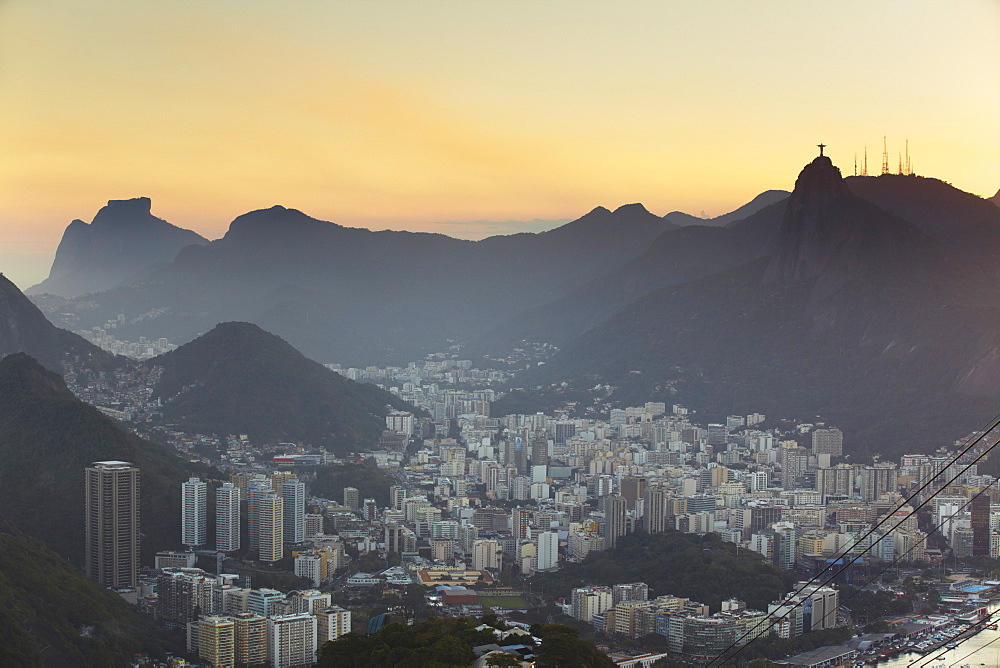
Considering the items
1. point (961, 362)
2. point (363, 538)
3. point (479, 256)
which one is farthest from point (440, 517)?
point (479, 256)

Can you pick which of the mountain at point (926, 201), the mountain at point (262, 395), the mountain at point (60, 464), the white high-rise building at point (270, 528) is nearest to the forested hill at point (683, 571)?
the white high-rise building at point (270, 528)

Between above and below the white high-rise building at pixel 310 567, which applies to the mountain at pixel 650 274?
above

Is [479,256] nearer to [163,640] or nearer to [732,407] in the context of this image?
[732,407]

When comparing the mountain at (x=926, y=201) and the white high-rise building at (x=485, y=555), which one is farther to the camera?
the mountain at (x=926, y=201)

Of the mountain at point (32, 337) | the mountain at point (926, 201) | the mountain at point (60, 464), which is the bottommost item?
the mountain at point (60, 464)

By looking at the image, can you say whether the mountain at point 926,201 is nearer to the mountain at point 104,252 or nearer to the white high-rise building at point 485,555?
the white high-rise building at point 485,555

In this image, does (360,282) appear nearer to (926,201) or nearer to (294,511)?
(926,201)
